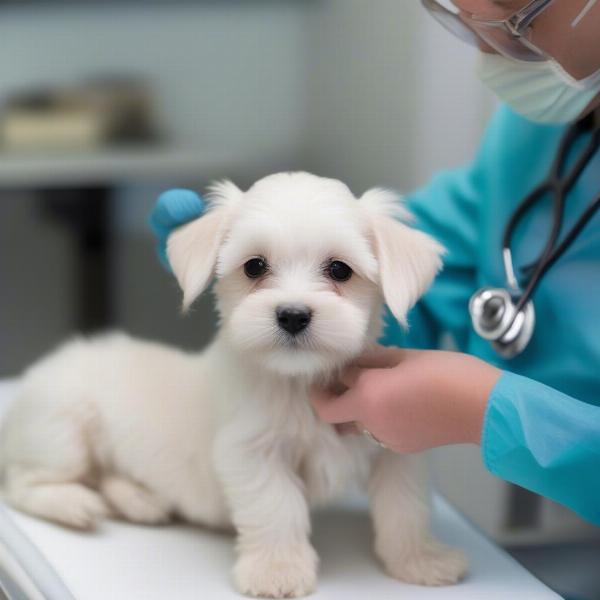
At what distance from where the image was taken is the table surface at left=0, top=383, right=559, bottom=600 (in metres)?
0.96

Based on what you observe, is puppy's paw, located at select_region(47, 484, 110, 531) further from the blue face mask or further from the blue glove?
the blue face mask

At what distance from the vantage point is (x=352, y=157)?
2.19m

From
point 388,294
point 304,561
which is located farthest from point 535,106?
point 304,561

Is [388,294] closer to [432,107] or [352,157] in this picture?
[432,107]

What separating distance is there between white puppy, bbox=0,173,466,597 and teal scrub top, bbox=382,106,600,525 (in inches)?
5.7

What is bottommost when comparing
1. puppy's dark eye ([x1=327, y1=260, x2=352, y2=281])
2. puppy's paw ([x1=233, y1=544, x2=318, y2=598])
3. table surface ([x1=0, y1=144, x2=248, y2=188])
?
table surface ([x1=0, y1=144, x2=248, y2=188])

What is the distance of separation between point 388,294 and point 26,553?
0.43 meters

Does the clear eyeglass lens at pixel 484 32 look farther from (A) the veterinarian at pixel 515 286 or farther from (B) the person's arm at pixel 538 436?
(B) the person's arm at pixel 538 436

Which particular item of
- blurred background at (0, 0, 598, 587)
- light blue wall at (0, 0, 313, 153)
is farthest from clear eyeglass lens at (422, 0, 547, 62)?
light blue wall at (0, 0, 313, 153)

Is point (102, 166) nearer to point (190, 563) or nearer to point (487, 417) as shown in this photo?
point (190, 563)

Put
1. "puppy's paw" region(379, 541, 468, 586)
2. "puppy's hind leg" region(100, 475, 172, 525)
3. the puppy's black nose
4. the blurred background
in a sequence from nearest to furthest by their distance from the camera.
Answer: the puppy's black nose < "puppy's paw" region(379, 541, 468, 586) < "puppy's hind leg" region(100, 475, 172, 525) < the blurred background

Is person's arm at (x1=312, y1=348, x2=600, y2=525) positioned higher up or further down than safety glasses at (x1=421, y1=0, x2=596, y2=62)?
further down

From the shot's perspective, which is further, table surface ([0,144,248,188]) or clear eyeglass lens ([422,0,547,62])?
table surface ([0,144,248,188])

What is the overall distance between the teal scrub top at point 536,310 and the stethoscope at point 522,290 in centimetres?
2
